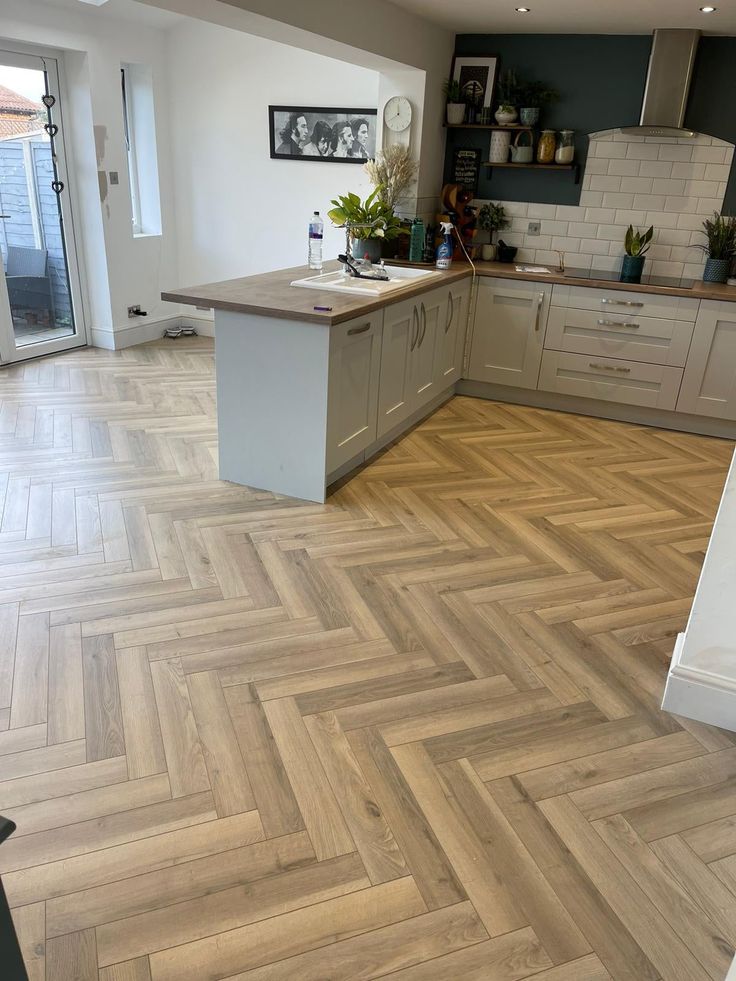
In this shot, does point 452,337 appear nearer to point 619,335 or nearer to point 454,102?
point 619,335

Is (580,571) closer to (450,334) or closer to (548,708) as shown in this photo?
(548,708)

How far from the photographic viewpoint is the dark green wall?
441 cm

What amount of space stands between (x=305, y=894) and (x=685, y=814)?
99cm

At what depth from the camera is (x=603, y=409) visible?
4.92 meters

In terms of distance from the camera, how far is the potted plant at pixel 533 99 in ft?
15.5

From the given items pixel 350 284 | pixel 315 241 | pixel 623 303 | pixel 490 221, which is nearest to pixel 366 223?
pixel 315 241

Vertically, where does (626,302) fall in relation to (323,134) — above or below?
below

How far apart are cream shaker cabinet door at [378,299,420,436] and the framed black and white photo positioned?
191 centimetres

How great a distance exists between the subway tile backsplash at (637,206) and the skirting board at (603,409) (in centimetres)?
93

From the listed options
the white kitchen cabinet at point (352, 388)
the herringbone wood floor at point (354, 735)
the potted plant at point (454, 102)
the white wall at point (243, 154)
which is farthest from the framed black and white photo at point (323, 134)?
the herringbone wood floor at point (354, 735)

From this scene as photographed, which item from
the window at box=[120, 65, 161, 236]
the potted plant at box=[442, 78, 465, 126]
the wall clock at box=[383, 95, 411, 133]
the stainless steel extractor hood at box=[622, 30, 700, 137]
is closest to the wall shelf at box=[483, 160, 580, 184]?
the potted plant at box=[442, 78, 465, 126]

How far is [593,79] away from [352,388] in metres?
2.84

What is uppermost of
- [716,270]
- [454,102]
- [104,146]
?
[454,102]

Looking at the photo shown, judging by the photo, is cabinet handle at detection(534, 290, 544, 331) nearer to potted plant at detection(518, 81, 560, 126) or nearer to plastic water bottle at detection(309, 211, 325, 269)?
potted plant at detection(518, 81, 560, 126)
